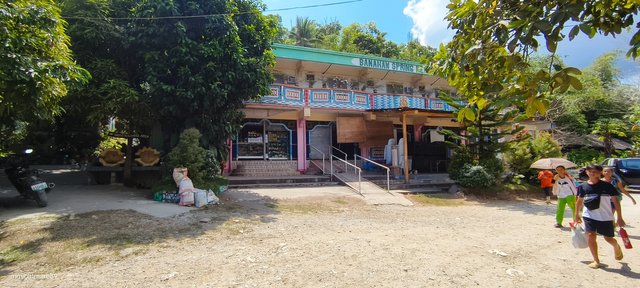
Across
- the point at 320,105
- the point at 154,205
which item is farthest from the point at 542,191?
the point at 154,205

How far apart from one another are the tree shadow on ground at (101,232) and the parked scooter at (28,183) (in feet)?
3.61

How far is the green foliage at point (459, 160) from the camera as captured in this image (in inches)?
502

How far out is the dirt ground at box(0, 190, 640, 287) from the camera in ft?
13.4

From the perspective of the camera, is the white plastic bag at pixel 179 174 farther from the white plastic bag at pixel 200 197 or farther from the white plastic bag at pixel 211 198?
the white plastic bag at pixel 211 198

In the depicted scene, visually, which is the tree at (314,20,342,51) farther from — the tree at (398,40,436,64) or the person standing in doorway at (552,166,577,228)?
the person standing in doorway at (552,166,577,228)

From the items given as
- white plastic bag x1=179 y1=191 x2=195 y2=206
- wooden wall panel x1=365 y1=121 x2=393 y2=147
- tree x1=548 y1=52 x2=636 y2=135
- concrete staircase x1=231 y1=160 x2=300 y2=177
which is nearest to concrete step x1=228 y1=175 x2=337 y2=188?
concrete staircase x1=231 y1=160 x2=300 y2=177

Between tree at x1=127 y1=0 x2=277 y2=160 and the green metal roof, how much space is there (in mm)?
4323

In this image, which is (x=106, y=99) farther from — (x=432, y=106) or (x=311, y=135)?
(x=432, y=106)

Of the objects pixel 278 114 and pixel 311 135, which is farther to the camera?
pixel 311 135

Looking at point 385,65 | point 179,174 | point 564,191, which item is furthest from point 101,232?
point 385,65

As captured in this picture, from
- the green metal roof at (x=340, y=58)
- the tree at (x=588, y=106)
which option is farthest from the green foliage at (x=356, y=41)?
the green metal roof at (x=340, y=58)

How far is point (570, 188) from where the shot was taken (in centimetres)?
702

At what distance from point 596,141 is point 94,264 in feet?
99.3

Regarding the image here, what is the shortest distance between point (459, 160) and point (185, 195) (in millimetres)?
9509
